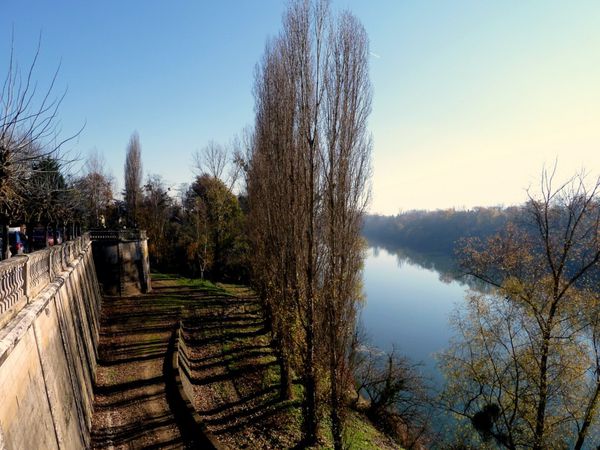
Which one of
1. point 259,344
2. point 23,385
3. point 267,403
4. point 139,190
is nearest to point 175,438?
point 267,403

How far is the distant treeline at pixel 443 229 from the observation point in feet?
226

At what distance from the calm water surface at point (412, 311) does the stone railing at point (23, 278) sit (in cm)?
1196

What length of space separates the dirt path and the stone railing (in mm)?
4414

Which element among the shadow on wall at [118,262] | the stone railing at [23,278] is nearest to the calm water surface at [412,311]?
the stone railing at [23,278]

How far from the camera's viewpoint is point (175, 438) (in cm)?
993

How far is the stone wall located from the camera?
4.88 metres

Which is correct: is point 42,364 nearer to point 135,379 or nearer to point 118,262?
point 135,379

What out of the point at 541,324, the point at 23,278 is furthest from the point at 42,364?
the point at 541,324

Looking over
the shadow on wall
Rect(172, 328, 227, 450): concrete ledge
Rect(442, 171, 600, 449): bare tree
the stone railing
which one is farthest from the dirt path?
Rect(442, 171, 600, 449): bare tree

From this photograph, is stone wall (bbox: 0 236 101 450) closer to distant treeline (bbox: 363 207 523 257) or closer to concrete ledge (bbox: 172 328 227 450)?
concrete ledge (bbox: 172 328 227 450)

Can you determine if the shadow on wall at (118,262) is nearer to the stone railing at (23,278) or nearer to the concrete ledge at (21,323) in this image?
the stone railing at (23,278)

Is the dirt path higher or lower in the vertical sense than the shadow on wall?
lower

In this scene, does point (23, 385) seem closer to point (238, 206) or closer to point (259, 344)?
point (259, 344)

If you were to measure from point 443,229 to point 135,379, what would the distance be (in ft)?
252
